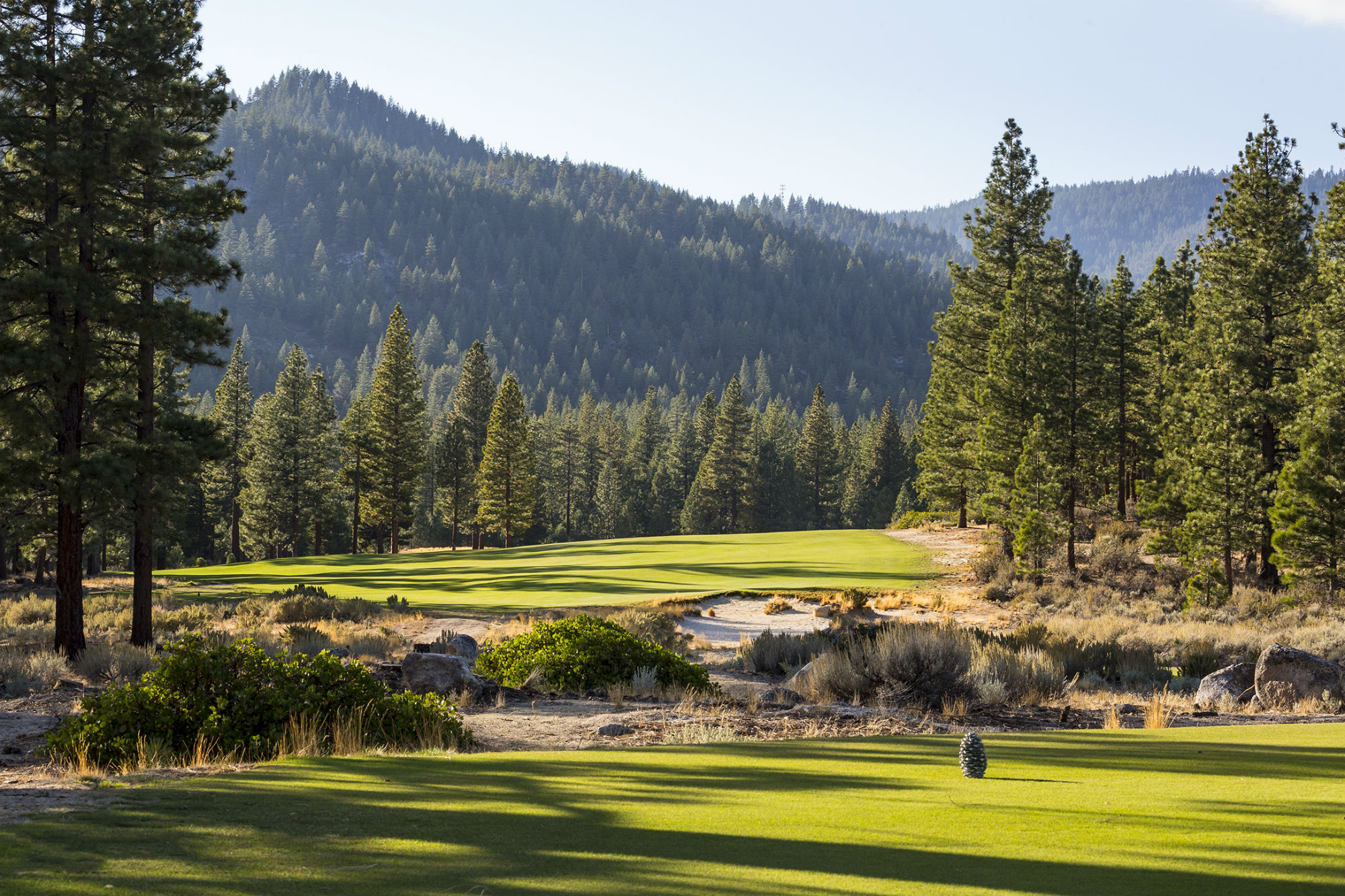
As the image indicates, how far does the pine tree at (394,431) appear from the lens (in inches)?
2815

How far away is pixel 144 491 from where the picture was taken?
62.3 ft

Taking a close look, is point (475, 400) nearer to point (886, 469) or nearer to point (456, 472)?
point (456, 472)

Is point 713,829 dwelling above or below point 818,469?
below

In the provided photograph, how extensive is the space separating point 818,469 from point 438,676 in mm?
91636

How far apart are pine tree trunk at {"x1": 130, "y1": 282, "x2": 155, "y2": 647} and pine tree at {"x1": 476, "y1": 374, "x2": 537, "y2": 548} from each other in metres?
55.5

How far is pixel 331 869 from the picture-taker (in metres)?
4.12

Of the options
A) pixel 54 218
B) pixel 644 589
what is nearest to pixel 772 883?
pixel 54 218

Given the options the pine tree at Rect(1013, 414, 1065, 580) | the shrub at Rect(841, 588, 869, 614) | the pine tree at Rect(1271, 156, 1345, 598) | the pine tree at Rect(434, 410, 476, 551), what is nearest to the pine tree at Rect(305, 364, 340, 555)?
the pine tree at Rect(434, 410, 476, 551)

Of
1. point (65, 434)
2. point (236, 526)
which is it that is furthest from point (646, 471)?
point (65, 434)

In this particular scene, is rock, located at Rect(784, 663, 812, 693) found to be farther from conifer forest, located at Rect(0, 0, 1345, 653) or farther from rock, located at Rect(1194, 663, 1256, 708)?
conifer forest, located at Rect(0, 0, 1345, 653)

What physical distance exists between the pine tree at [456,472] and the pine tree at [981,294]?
43906mm

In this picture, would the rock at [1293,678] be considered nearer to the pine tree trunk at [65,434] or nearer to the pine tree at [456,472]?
the pine tree trunk at [65,434]

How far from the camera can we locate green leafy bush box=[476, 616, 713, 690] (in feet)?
48.0

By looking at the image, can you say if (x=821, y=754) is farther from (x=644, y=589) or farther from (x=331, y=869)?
(x=644, y=589)
